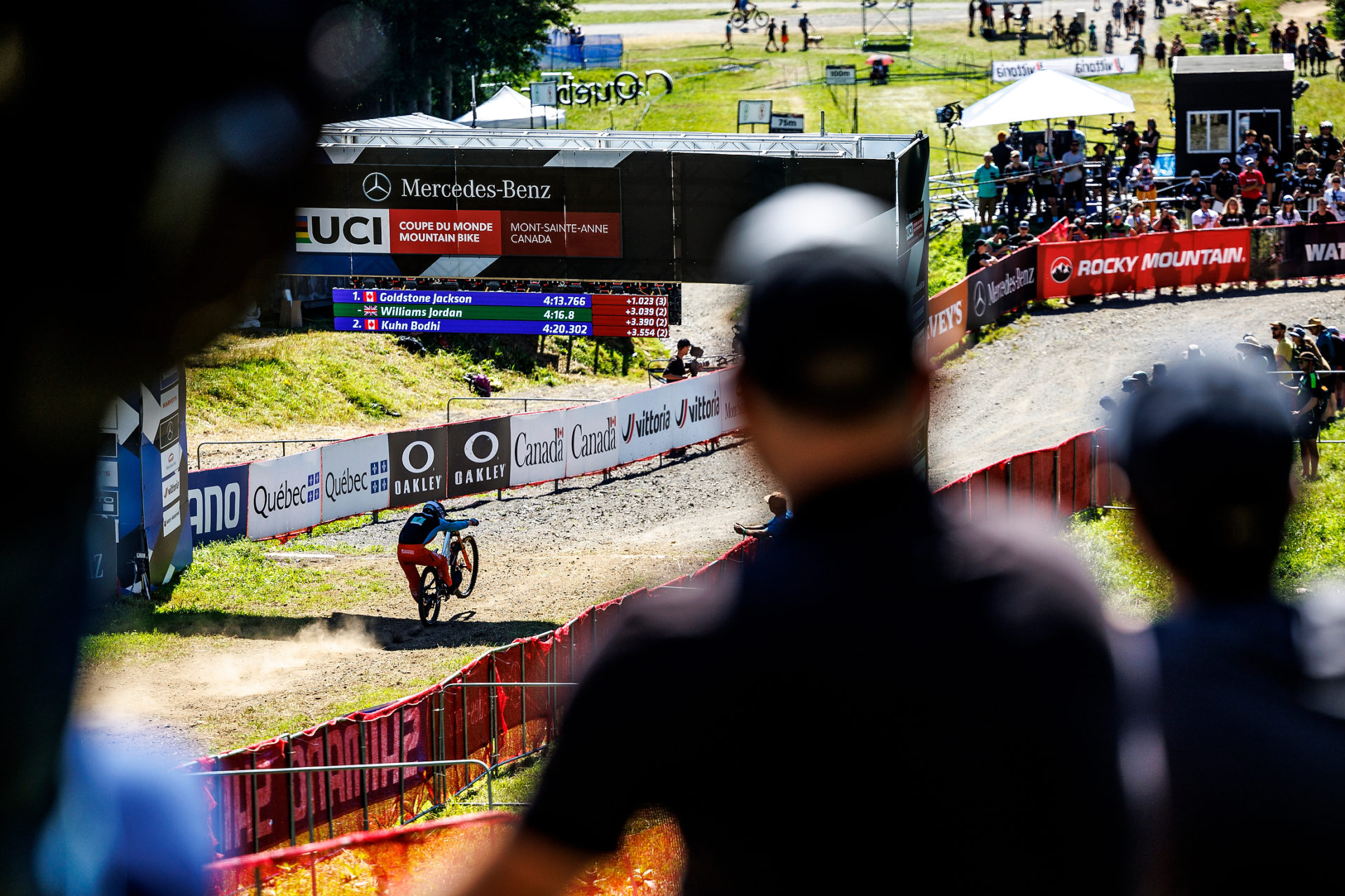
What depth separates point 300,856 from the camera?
25.8 ft

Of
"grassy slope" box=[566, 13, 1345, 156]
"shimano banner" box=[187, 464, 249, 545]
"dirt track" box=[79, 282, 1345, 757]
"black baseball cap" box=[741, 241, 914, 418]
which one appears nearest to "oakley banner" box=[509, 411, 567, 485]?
"dirt track" box=[79, 282, 1345, 757]

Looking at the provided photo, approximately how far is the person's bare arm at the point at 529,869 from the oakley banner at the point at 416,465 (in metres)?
24.2

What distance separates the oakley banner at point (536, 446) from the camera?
26.3 m

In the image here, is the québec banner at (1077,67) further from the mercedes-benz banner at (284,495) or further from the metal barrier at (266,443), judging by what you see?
the mercedes-benz banner at (284,495)

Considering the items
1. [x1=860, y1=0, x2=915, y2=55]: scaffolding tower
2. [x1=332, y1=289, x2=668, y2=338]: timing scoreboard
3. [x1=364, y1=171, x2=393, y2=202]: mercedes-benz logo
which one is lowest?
[x1=332, y1=289, x2=668, y2=338]: timing scoreboard

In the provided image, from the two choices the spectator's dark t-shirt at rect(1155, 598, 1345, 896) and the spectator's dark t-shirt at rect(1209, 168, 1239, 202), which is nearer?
the spectator's dark t-shirt at rect(1155, 598, 1345, 896)

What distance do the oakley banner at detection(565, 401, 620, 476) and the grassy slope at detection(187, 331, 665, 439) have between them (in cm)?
802

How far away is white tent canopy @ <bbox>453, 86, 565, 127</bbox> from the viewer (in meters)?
46.0

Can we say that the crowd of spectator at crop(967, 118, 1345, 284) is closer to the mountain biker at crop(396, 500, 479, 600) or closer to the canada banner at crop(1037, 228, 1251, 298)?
the canada banner at crop(1037, 228, 1251, 298)

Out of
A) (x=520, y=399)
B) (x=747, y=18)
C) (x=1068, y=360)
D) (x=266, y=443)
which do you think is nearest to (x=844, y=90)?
(x=747, y=18)

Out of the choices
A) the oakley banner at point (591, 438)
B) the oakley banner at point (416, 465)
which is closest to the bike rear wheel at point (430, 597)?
the oakley banner at point (416, 465)

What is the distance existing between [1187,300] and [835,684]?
3199 cm

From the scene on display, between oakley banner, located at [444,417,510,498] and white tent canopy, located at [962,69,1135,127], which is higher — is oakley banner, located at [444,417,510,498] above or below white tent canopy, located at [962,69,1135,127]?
below

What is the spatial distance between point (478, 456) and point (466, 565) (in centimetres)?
618
